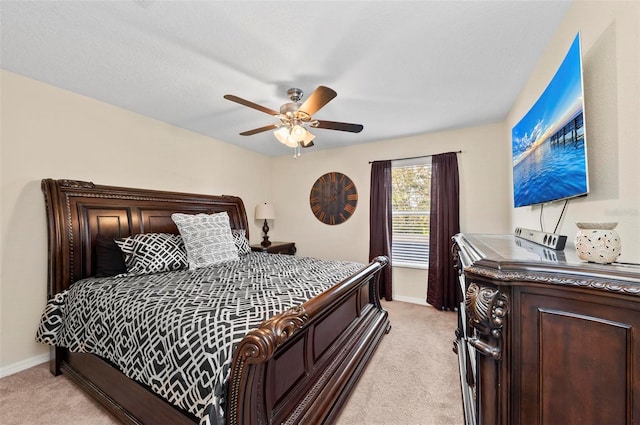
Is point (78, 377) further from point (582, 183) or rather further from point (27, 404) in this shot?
point (582, 183)

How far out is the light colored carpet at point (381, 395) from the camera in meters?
1.62

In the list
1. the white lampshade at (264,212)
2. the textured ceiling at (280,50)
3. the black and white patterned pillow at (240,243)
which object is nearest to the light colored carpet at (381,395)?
the black and white patterned pillow at (240,243)

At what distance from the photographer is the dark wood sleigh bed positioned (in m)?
1.13

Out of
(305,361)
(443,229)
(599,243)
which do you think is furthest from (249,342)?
(443,229)

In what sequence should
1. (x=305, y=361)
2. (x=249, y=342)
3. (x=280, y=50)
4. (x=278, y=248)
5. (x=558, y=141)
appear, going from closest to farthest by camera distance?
(x=249, y=342)
(x=558, y=141)
(x=305, y=361)
(x=280, y=50)
(x=278, y=248)

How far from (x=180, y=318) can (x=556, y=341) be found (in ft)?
5.18

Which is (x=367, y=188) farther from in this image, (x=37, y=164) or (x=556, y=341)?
(x=37, y=164)

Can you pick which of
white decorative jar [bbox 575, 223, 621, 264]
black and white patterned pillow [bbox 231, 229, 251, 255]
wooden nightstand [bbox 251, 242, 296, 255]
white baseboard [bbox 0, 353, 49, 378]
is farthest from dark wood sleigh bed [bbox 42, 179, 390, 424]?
wooden nightstand [bbox 251, 242, 296, 255]

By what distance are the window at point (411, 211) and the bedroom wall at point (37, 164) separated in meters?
3.31

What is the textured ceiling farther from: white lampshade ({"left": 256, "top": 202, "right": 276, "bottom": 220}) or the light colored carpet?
the light colored carpet

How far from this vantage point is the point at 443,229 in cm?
344

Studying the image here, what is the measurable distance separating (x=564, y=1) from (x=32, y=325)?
4520 millimetres

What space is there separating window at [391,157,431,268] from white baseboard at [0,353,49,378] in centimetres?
399

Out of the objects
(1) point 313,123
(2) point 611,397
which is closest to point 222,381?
(2) point 611,397
